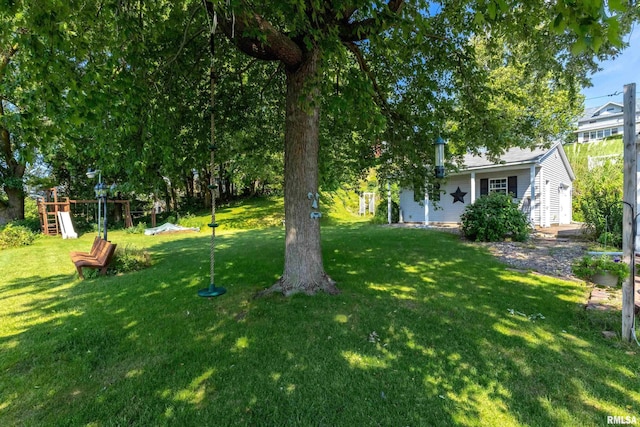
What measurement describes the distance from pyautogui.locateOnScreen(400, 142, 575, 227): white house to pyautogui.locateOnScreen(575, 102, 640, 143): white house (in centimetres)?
2892

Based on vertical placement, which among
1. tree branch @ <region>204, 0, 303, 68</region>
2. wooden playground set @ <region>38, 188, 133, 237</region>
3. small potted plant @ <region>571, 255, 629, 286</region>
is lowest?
small potted plant @ <region>571, 255, 629, 286</region>

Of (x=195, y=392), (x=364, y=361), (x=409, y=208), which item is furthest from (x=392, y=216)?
(x=195, y=392)

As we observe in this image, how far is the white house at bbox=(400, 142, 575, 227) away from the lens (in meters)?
13.4

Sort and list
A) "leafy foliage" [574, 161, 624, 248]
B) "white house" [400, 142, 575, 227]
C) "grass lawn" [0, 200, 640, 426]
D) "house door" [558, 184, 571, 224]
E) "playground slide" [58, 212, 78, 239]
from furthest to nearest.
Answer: "house door" [558, 184, 571, 224] → "playground slide" [58, 212, 78, 239] → "white house" [400, 142, 575, 227] → "leafy foliage" [574, 161, 624, 248] → "grass lawn" [0, 200, 640, 426]

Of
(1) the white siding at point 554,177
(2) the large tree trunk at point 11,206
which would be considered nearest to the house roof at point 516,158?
(1) the white siding at point 554,177

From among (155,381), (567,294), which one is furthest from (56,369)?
(567,294)

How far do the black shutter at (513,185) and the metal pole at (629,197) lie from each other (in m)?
12.0

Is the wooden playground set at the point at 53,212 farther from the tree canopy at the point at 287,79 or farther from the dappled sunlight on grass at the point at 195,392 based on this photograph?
the dappled sunlight on grass at the point at 195,392

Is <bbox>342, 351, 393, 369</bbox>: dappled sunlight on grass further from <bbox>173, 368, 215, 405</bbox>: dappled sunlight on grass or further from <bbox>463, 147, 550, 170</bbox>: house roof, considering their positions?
<bbox>463, 147, 550, 170</bbox>: house roof

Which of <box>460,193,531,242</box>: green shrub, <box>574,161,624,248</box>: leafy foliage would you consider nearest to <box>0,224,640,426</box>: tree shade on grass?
<box>460,193,531,242</box>: green shrub

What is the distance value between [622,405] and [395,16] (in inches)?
152

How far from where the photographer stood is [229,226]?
17391 mm

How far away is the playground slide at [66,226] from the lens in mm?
14332

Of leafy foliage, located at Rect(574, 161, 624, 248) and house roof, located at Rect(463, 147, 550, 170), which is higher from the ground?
house roof, located at Rect(463, 147, 550, 170)
